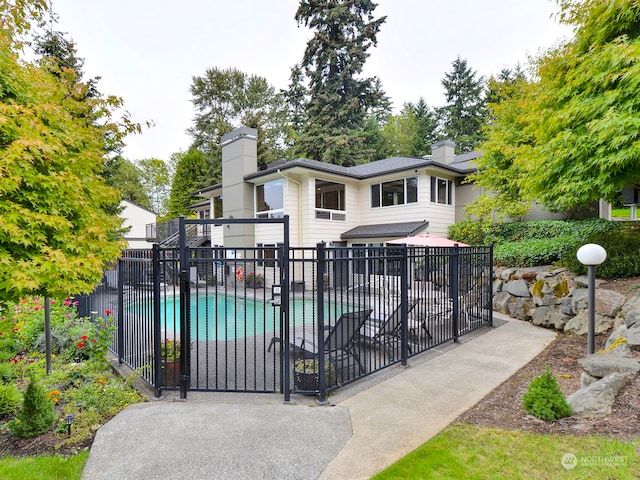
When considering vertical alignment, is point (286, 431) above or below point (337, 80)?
below

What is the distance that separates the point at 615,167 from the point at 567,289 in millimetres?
3007

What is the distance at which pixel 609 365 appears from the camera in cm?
370

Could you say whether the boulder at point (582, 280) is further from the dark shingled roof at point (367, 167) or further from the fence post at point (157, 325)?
the fence post at point (157, 325)

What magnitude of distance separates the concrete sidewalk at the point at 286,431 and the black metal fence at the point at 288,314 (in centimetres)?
36

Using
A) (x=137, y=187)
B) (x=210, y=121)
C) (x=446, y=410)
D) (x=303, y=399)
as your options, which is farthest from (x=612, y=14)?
(x=137, y=187)

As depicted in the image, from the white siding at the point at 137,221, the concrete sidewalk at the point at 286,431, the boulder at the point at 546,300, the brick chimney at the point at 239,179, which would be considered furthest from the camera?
the white siding at the point at 137,221

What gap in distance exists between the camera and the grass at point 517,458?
2.46 meters

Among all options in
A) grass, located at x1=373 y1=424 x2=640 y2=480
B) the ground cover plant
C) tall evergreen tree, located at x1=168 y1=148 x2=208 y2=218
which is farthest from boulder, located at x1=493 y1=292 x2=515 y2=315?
tall evergreen tree, located at x1=168 y1=148 x2=208 y2=218

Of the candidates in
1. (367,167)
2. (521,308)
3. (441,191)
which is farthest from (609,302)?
(367,167)

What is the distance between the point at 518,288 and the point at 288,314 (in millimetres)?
7425

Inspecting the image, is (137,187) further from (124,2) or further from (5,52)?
(5,52)

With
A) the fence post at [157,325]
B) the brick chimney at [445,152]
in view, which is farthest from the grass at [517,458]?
the brick chimney at [445,152]

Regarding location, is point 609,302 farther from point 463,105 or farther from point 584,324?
point 463,105

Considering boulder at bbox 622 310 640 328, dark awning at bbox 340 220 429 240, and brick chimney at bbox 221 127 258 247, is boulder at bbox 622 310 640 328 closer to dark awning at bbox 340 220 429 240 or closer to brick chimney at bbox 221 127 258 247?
dark awning at bbox 340 220 429 240
